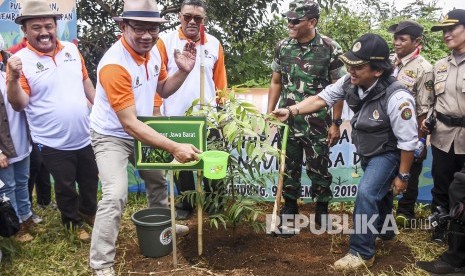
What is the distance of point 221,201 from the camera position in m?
3.96

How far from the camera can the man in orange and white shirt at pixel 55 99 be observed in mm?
3764

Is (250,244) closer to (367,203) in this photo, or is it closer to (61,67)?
(367,203)

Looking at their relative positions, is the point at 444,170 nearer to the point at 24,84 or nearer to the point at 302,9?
the point at 302,9

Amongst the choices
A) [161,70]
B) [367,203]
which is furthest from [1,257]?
[367,203]

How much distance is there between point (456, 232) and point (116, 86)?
9.02 ft

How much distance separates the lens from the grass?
367 cm

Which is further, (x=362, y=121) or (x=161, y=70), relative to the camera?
(x=161, y=70)

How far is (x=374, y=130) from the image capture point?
3.47 meters

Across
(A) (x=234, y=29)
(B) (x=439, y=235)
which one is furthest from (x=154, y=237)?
(A) (x=234, y=29)

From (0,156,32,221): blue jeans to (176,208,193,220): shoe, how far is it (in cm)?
143

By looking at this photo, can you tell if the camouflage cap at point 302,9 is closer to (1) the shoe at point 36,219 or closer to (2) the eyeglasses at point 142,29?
(2) the eyeglasses at point 142,29

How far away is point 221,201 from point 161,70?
1249mm

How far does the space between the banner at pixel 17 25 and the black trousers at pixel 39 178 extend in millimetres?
1726

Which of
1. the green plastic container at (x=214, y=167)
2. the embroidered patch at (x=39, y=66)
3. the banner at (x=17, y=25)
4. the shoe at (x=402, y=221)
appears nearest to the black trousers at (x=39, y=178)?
the embroidered patch at (x=39, y=66)
